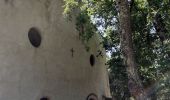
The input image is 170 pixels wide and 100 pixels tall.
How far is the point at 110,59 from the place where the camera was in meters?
20.5

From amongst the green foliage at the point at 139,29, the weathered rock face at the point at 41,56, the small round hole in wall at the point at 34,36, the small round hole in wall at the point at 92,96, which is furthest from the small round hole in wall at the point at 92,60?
the small round hole in wall at the point at 34,36

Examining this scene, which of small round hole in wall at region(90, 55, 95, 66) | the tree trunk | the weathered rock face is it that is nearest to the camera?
the tree trunk

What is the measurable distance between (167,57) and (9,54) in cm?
647

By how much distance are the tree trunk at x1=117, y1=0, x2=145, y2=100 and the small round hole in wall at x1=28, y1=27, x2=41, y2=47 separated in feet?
12.2

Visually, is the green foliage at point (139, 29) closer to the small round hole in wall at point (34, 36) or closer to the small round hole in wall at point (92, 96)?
the small round hole in wall at point (34, 36)

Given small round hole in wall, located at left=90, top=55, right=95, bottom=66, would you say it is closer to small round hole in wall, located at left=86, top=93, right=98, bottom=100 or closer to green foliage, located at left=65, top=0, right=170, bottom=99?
green foliage, located at left=65, top=0, right=170, bottom=99

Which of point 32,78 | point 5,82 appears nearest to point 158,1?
point 32,78

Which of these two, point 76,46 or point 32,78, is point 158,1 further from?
point 32,78

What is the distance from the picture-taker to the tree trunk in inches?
492

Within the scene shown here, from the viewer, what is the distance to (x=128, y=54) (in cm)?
1312

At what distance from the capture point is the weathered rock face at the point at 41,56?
1400cm

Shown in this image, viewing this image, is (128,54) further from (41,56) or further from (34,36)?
(34,36)

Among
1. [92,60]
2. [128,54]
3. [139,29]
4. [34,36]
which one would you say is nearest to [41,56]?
[34,36]

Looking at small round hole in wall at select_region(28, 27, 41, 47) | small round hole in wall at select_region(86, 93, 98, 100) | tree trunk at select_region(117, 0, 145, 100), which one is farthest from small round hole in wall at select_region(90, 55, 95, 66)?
tree trunk at select_region(117, 0, 145, 100)
